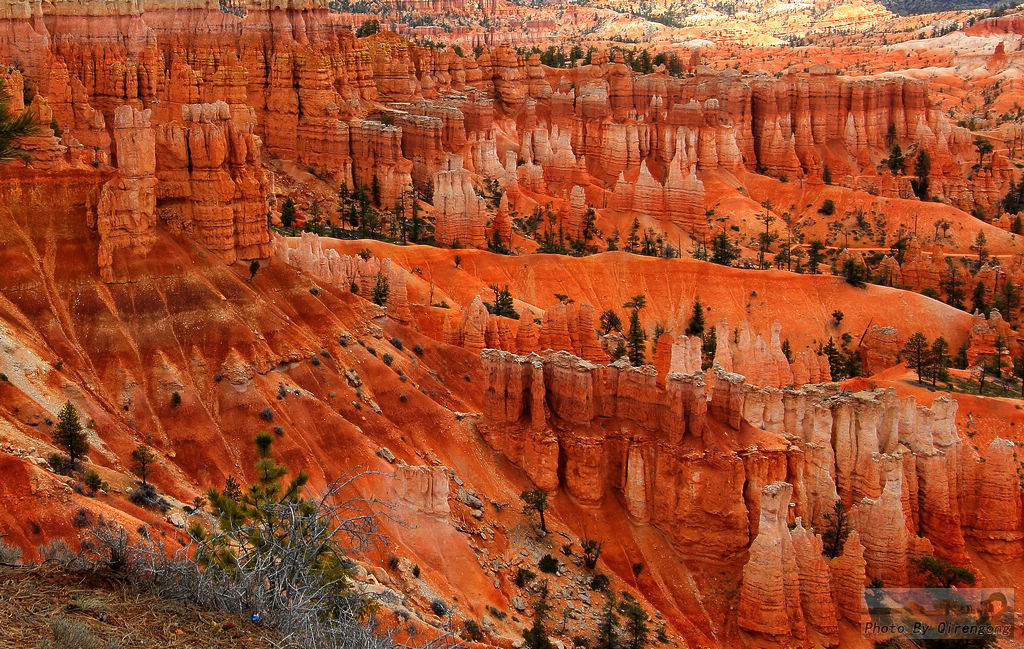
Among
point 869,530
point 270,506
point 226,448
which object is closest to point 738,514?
point 869,530

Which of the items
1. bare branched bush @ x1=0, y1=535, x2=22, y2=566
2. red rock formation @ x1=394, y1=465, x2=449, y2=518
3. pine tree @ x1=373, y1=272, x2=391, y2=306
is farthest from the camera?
pine tree @ x1=373, y1=272, x2=391, y2=306

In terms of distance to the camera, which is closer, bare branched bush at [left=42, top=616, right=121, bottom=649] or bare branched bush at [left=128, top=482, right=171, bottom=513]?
bare branched bush at [left=42, top=616, right=121, bottom=649]

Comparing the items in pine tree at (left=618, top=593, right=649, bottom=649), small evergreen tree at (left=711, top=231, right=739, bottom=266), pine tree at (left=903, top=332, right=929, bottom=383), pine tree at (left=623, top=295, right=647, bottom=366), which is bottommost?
pine tree at (left=618, top=593, right=649, bottom=649)

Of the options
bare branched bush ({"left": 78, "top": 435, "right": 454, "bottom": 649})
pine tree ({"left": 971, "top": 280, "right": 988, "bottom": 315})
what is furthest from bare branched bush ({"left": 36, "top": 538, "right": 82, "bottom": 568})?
pine tree ({"left": 971, "top": 280, "right": 988, "bottom": 315})

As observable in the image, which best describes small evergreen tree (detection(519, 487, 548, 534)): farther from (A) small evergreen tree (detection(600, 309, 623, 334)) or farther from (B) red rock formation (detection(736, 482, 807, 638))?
(A) small evergreen tree (detection(600, 309, 623, 334))

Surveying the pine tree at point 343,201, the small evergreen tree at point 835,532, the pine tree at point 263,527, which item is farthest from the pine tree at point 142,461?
the pine tree at point 343,201

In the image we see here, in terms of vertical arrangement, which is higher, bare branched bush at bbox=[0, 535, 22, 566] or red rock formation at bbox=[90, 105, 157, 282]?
red rock formation at bbox=[90, 105, 157, 282]

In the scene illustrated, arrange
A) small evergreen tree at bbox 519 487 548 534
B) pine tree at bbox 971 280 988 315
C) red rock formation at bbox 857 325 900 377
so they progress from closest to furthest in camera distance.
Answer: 1. small evergreen tree at bbox 519 487 548 534
2. red rock formation at bbox 857 325 900 377
3. pine tree at bbox 971 280 988 315
